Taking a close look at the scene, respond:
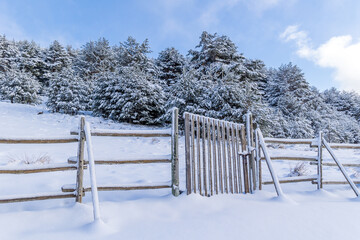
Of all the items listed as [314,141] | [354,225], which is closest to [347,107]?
[314,141]

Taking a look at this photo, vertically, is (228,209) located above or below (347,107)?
below

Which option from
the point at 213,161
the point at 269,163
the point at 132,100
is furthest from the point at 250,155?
the point at 132,100

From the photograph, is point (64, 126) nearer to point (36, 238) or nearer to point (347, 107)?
point (36, 238)

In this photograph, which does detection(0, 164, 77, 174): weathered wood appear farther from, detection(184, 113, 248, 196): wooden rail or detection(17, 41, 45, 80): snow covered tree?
detection(17, 41, 45, 80): snow covered tree

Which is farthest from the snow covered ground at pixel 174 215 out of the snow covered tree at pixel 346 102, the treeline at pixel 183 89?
the snow covered tree at pixel 346 102

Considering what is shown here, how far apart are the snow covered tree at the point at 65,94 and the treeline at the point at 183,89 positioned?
6cm

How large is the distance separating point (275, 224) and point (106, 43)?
1238 inches

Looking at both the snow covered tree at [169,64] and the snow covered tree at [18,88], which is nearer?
the snow covered tree at [18,88]

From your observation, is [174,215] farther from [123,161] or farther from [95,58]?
[95,58]

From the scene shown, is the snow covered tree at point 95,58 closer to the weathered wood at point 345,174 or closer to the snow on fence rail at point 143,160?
the snow on fence rail at point 143,160

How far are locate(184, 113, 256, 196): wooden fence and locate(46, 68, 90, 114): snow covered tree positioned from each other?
1304 cm

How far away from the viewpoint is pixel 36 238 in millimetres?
2195

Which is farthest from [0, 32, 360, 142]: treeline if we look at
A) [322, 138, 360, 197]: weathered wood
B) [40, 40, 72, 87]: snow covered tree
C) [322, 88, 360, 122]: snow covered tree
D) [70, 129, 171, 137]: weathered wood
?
[322, 88, 360, 122]: snow covered tree

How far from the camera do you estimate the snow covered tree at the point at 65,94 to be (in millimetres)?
13727
